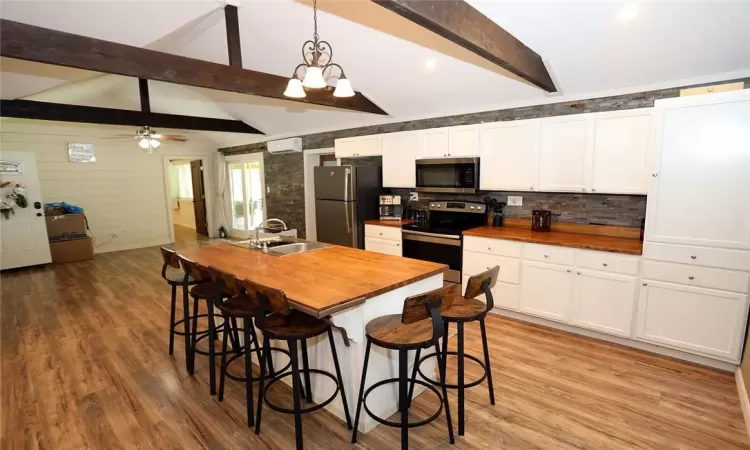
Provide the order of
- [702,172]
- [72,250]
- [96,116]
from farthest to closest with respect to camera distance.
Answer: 1. [72,250]
2. [96,116]
3. [702,172]

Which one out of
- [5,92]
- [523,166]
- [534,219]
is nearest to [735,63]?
[523,166]

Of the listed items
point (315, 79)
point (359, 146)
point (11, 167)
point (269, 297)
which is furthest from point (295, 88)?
point (11, 167)

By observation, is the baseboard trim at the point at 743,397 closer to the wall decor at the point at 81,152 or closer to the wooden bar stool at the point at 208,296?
the wooden bar stool at the point at 208,296

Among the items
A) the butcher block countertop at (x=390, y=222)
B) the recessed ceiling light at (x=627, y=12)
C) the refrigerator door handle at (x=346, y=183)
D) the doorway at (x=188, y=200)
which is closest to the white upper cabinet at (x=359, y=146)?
the refrigerator door handle at (x=346, y=183)

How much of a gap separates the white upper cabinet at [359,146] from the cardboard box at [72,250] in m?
5.33

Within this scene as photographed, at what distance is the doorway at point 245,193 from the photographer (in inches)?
310

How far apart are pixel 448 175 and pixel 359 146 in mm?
1550

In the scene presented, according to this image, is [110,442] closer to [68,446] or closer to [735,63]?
[68,446]

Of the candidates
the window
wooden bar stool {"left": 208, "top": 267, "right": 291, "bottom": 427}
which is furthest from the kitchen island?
the window

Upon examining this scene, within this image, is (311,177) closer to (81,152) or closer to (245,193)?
(245,193)

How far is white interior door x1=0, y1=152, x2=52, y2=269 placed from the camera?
5.80 m

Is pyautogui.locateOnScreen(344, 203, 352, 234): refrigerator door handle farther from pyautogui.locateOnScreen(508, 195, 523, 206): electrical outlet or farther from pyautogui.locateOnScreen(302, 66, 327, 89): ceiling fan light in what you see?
pyautogui.locateOnScreen(302, 66, 327, 89): ceiling fan light

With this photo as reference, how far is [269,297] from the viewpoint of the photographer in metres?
1.81

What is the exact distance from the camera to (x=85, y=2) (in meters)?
2.58
